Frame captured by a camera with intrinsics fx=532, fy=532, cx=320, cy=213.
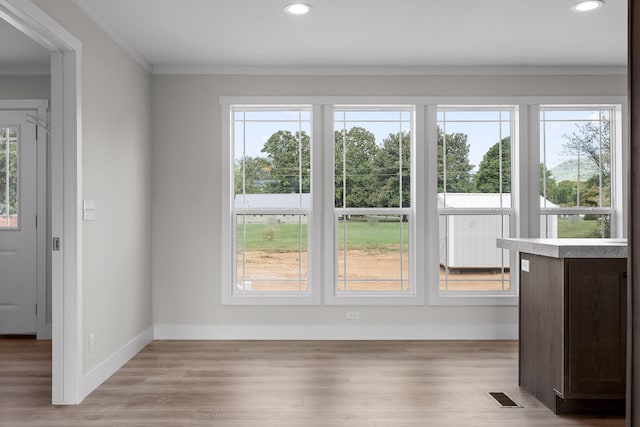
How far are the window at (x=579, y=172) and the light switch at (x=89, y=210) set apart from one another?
401 cm

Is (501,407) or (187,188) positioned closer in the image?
(501,407)

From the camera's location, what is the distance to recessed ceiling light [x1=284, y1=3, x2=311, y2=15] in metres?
3.57

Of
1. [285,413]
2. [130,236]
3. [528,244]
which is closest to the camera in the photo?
[285,413]

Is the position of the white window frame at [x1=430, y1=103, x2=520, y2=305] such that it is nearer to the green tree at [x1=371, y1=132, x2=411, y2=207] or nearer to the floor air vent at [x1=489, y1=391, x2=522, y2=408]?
the green tree at [x1=371, y1=132, x2=411, y2=207]

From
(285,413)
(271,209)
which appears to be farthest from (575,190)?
(285,413)

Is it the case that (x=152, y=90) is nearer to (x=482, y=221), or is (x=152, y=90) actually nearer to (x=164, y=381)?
(x=164, y=381)

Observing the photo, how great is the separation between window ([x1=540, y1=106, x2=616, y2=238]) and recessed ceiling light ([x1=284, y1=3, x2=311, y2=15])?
9.05 feet

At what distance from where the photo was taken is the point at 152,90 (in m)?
5.10

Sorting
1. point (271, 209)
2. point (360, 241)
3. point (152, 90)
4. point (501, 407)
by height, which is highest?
point (152, 90)

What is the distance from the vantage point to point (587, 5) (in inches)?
141

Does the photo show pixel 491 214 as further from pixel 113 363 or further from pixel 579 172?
pixel 113 363

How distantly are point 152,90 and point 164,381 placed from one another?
2.76 meters

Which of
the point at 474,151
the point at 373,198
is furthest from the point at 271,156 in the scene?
the point at 474,151

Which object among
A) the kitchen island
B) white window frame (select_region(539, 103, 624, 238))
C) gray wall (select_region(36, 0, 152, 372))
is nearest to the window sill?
white window frame (select_region(539, 103, 624, 238))
